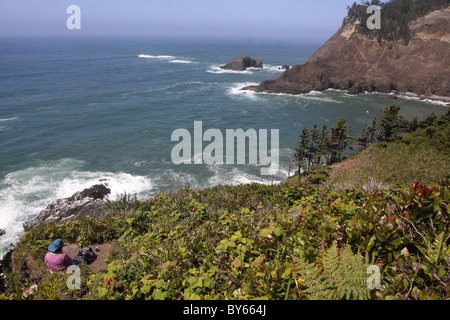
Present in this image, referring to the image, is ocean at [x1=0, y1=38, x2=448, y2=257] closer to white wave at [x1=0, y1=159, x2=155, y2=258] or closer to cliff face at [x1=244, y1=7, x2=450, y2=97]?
white wave at [x1=0, y1=159, x2=155, y2=258]

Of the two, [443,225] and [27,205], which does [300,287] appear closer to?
[443,225]

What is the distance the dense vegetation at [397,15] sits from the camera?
8662 cm

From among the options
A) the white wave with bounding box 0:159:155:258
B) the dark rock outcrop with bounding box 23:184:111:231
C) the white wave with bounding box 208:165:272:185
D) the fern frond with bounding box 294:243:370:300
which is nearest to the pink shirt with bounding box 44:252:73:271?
the fern frond with bounding box 294:243:370:300

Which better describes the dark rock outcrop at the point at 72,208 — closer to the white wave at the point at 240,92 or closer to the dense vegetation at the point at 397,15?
the white wave at the point at 240,92

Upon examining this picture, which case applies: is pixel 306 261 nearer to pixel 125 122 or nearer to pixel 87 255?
pixel 87 255

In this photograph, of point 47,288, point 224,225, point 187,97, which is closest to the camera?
point 47,288

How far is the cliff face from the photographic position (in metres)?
74.1

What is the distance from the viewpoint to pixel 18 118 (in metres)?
45.7

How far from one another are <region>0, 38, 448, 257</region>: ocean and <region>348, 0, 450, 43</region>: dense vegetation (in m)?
29.1

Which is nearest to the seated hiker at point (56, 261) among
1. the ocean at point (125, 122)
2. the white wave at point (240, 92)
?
the ocean at point (125, 122)

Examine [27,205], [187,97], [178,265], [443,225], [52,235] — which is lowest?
[27,205]

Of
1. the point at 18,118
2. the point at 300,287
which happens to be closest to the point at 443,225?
the point at 300,287

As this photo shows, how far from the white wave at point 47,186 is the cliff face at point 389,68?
54651 mm
